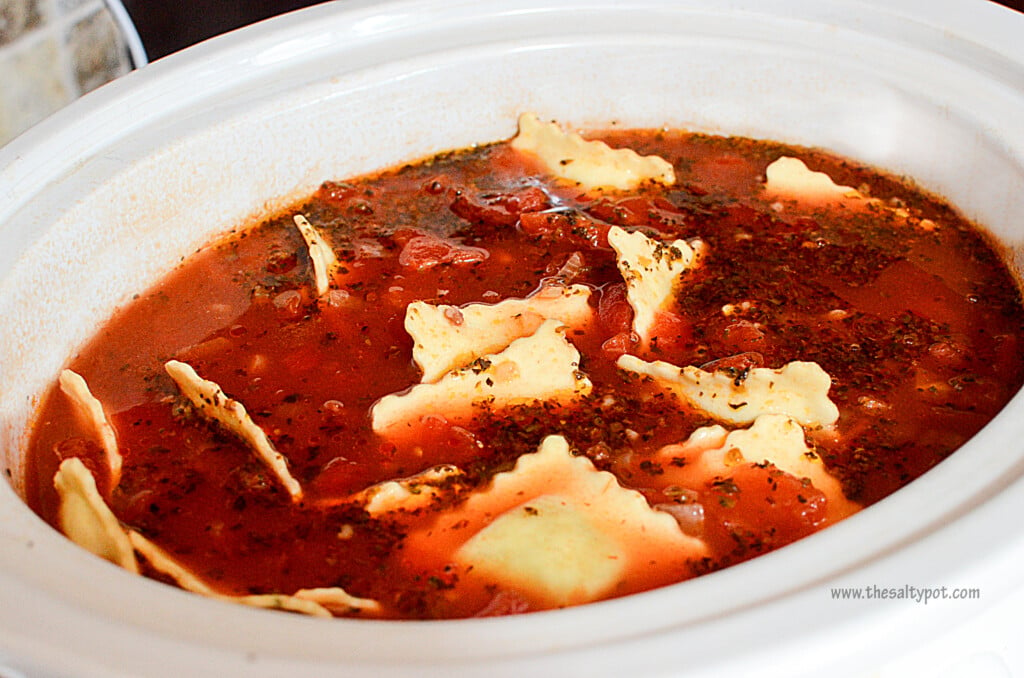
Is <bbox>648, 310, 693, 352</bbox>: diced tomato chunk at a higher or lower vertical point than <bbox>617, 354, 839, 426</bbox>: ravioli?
lower

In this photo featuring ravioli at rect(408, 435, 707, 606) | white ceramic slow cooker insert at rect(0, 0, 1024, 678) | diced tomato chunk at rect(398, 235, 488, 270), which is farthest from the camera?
diced tomato chunk at rect(398, 235, 488, 270)

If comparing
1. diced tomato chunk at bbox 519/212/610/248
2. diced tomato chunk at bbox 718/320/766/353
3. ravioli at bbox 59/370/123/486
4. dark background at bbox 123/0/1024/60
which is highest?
diced tomato chunk at bbox 718/320/766/353

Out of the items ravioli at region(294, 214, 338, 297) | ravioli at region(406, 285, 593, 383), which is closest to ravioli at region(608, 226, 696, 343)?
ravioli at region(406, 285, 593, 383)

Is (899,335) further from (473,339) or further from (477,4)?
(477,4)

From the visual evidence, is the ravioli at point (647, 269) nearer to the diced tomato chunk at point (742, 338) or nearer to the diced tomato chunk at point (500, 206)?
the diced tomato chunk at point (742, 338)

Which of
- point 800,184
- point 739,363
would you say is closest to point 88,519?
point 739,363

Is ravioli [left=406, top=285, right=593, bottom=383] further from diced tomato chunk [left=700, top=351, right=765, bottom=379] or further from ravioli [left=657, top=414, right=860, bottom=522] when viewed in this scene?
ravioli [left=657, top=414, right=860, bottom=522]
